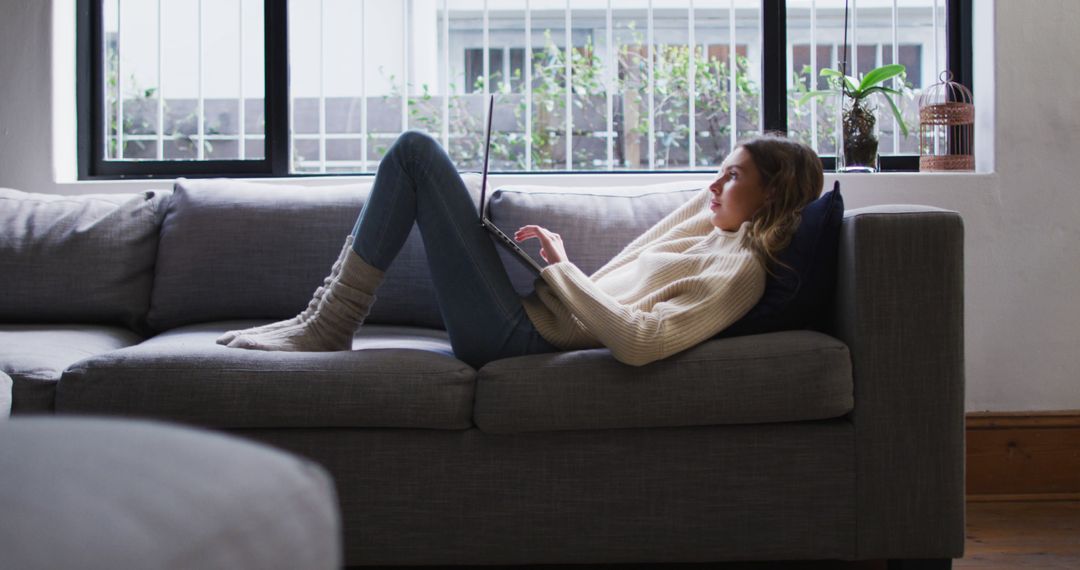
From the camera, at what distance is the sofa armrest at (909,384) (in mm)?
1908

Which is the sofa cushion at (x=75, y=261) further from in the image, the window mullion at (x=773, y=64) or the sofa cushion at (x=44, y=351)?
the window mullion at (x=773, y=64)

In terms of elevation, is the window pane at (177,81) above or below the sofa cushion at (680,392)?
above

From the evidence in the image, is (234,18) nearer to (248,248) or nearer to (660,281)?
(248,248)

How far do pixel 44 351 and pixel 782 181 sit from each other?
159cm

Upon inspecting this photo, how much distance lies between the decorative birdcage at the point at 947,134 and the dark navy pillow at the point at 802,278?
1043 millimetres

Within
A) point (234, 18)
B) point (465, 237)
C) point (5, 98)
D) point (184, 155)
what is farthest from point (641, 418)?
point (234, 18)

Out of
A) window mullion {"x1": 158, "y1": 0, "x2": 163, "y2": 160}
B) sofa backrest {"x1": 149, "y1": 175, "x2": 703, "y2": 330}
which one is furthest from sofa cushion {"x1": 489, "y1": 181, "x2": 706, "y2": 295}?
window mullion {"x1": 158, "y1": 0, "x2": 163, "y2": 160}

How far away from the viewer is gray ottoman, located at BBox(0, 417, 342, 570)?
0.47 m

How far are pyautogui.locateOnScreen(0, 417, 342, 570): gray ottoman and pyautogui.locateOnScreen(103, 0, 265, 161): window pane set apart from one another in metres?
2.97

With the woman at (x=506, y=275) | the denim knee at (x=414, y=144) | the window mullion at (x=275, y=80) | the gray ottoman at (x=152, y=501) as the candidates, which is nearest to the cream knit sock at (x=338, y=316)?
the woman at (x=506, y=275)

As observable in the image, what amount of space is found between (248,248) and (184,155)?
1530 millimetres

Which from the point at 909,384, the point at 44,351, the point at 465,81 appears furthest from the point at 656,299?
the point at 465,81

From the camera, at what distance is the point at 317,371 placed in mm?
1918

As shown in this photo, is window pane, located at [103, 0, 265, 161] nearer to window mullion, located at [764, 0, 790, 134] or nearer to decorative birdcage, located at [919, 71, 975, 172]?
window mullion, located at [764, 0, 790, 134]
